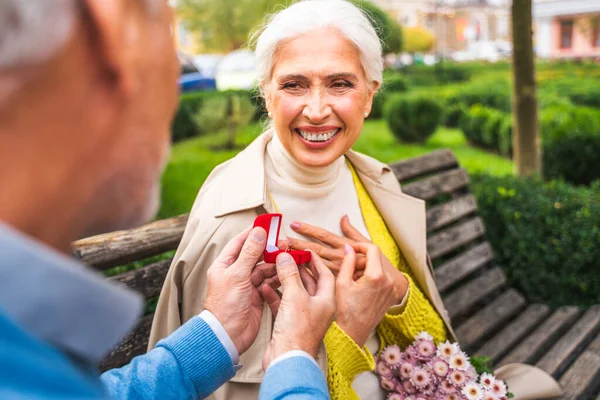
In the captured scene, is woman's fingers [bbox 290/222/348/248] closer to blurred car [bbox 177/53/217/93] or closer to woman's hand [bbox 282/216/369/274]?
woman's hand [bbox 282/216/369/274]

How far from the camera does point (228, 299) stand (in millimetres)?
1760

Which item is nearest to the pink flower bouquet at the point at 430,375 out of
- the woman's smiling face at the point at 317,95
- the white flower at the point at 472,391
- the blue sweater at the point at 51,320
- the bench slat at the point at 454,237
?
the white flower at the point at 472,391

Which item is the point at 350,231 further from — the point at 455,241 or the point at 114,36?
the point at 114,36

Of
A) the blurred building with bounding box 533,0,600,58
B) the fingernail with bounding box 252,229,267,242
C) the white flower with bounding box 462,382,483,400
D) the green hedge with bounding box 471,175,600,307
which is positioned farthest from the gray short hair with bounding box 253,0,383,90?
the blurred building with bounding box 533,0,600,58

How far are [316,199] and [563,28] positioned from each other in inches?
1877

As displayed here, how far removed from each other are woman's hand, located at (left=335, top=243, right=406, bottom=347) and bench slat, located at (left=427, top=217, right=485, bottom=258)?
1.50 meters

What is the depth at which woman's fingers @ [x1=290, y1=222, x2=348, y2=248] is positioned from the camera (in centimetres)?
226

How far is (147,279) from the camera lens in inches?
96.4

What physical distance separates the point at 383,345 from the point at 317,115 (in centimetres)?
91

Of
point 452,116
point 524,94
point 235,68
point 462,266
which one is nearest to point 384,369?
point 462,266

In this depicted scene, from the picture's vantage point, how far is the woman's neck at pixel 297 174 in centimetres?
241

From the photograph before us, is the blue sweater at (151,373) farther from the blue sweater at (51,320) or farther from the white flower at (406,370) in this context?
the white flower at (406,370)

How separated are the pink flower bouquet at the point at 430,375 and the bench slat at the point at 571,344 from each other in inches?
37.8

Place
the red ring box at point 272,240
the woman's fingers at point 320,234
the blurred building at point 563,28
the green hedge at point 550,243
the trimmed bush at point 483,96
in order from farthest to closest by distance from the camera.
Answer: the blurred building at point 563,28, the trimmed bush at point 483,96, the green hedge at point 550,243, the woman's fingers at point 320,234, the red ring box at point 272,240
